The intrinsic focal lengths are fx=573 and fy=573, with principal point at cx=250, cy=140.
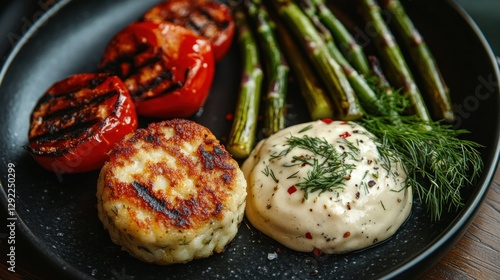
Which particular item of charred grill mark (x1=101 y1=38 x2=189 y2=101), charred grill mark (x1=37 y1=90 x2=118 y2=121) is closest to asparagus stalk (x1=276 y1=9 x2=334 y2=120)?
charred grill mark (x1=101 y1=38 x2=189 y2=101)

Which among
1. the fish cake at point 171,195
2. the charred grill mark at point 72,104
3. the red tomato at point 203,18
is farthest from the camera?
→ the red tomato at point 203,18

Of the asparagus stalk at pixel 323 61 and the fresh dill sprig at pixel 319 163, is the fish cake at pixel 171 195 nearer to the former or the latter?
the fresh dill sprig at pixel 319 163

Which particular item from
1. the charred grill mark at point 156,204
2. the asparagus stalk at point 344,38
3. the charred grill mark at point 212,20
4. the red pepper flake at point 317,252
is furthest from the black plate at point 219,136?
the asparagus stalk at point 344,38

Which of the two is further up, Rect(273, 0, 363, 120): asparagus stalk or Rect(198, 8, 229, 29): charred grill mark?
Rect(198, 8, 229, 29): charred grill mark

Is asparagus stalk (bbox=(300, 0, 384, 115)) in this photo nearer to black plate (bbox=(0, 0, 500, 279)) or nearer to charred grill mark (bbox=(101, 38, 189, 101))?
black plate (bbox=(0, 0, 500, 279))

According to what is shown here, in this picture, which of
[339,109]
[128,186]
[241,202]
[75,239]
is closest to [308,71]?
[339,109]

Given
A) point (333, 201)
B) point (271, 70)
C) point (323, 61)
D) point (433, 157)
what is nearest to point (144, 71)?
point (271, 70)

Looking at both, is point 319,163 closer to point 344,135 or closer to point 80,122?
point 344,135
